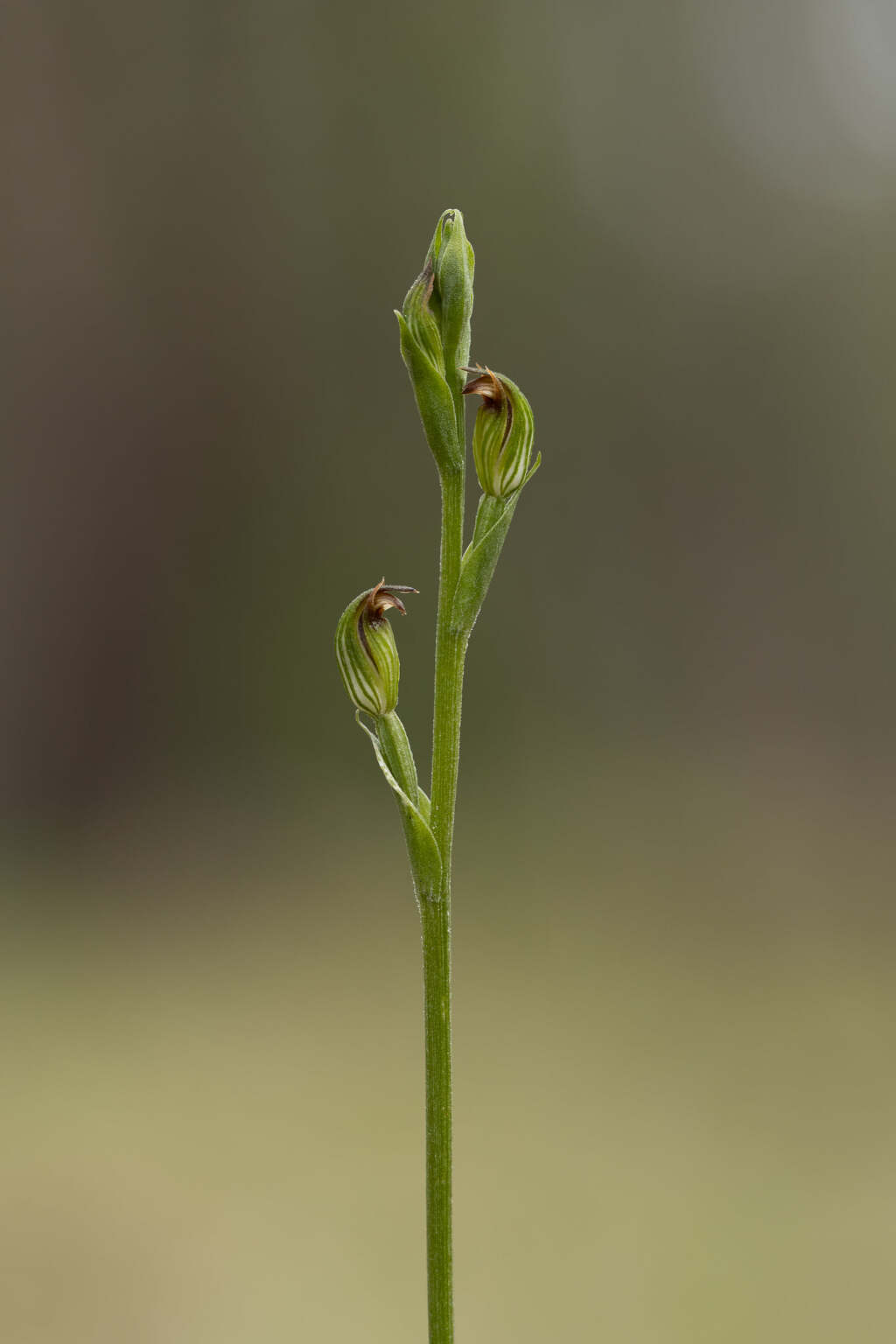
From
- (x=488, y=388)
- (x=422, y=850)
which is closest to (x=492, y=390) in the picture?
(x=488, y=388)

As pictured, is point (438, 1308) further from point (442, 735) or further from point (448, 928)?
point (442, 735)

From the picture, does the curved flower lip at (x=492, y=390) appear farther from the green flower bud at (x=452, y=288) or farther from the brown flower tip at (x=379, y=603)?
the brown flower tip at (x=379, y=603)

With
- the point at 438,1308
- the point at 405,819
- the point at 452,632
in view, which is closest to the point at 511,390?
the point at 452,632

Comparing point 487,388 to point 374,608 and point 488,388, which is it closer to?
point 488,388

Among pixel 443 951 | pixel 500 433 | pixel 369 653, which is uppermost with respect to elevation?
pixel 500 433

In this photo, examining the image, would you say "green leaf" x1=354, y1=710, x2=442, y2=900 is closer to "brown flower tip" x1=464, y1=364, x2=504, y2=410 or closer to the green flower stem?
the green flower stem

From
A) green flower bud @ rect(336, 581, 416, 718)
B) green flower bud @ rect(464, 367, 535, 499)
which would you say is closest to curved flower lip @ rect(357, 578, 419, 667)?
green flower bud @ rect(336, 581, 416, 718)
